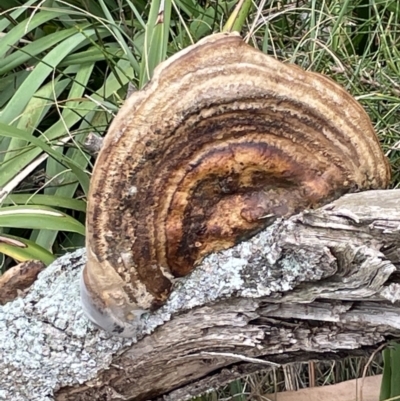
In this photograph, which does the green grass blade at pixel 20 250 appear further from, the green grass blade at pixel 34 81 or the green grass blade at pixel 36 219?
the green grass blade at pixel 34 81

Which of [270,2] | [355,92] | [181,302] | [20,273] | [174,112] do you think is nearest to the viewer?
[174,112]

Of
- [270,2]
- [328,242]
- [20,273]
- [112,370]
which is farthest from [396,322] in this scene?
[270,2]

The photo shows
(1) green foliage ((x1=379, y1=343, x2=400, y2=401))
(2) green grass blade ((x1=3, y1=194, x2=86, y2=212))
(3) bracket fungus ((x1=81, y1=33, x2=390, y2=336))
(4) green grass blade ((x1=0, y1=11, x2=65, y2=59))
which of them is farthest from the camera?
(4) green grass blade ((x1=0, y1=11, x2=65, y2=59))

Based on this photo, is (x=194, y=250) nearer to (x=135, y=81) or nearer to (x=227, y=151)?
(x=227, y=151)

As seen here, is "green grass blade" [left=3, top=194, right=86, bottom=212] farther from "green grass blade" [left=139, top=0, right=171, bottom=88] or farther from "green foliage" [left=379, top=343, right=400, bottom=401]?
"green foliage" [left=379, top=343, right=400, bottom=401]

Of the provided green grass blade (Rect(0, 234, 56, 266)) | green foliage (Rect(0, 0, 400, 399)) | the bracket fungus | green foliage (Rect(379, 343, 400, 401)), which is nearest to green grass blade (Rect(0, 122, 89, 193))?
green foliage (Rect(0, 0, 400, 399))

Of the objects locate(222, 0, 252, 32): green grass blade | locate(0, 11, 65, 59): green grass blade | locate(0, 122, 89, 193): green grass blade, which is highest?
locate(0, 11, 65, 59): green grass blade

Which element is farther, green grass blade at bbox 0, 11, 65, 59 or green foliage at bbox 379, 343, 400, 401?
green grass blade at bbox 0, 11, 65, 59
